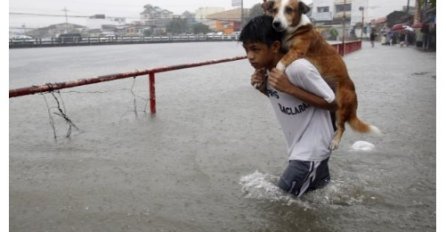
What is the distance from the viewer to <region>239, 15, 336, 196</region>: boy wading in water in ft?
9.27

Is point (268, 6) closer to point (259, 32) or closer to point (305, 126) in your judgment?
point (259, 32)

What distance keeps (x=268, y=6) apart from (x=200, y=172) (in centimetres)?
171

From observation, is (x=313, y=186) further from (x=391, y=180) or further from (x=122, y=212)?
(x=122, y=212)

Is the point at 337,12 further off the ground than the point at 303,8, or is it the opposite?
the point at 337,12

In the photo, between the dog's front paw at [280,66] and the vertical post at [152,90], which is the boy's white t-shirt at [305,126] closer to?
the dog's front paw at [280,66]

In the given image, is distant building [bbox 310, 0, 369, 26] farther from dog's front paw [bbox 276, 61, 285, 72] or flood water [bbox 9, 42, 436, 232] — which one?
dog's front paw [bbox 276, 61, 285, 72]

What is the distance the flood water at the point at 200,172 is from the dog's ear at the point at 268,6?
4.59ft

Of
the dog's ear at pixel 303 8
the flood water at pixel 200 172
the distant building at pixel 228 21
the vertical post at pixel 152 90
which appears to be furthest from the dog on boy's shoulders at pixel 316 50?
the distant building at pixel 228 21

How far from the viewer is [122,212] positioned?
3.30 m

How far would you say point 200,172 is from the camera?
425 centimetres

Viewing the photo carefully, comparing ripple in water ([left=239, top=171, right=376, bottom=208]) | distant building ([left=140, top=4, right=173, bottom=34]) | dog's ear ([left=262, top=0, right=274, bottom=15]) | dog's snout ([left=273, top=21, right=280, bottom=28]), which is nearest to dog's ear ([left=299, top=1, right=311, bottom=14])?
dog's ear ([left=262, top=0, right=274, bottom=15])

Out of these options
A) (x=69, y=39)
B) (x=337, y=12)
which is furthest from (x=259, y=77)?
(x=337, y=12)

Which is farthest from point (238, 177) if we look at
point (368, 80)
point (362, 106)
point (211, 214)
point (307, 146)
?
point (368, 80)

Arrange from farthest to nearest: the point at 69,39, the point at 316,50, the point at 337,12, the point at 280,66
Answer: the point at 337,12 → the point at 69,39 → the point at 316,50 → the point at 280,66
